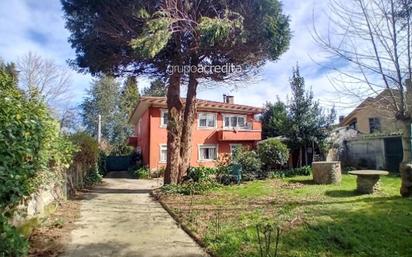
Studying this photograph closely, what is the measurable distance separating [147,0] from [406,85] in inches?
398

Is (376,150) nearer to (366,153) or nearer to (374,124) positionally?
(366,153)

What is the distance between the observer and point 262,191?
45.5ft

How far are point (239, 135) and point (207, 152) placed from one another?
313 cm

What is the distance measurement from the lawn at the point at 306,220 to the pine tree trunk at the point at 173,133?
247 cm

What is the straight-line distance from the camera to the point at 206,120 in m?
28.3

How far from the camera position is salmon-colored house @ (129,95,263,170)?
25.9 metres

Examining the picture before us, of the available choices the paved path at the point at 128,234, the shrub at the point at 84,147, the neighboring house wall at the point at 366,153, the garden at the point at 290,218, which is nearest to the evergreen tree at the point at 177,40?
the shrub at the point at 84,147

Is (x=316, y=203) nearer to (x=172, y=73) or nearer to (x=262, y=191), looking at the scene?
(x=262, y=191)

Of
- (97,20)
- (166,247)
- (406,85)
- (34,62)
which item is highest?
(34,62)

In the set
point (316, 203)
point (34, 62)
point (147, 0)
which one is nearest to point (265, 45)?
point (147, 0)

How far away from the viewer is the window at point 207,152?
2792 centimetres

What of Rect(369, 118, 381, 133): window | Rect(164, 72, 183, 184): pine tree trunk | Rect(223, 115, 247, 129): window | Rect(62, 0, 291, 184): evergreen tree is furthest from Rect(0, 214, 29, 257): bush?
Rect(369, 118, 381, 133): window

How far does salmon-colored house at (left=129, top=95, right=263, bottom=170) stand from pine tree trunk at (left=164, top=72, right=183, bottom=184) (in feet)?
30.4

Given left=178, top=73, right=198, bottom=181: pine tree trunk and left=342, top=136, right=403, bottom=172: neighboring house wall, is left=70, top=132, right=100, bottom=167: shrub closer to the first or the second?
left=178, top=73, right=198, bottom=181: pine tree trunk
